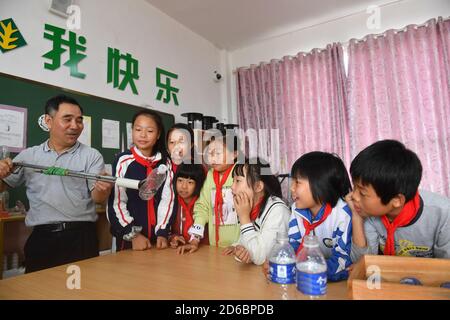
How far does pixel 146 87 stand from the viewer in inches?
104

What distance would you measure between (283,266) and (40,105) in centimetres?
182

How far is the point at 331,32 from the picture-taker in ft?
10.5

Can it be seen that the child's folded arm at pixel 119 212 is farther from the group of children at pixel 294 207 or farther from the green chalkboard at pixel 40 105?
the green chalkboard at pixel 40 105

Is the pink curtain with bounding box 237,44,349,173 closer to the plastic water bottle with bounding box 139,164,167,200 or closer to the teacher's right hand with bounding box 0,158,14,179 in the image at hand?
the plastic water bottle with bounding box 139,164,167,200

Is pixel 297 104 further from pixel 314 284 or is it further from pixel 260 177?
pixel 314 284

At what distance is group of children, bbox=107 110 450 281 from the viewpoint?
3.14 ft

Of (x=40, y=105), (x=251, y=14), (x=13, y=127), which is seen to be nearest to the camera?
(x=13, y=127)

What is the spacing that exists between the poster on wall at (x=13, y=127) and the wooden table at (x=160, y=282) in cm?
101

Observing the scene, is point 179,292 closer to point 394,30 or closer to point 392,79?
point 392,79

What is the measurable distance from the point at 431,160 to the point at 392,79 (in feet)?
2.88

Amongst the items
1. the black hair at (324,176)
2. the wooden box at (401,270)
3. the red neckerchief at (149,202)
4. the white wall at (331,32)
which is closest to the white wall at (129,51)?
the white wall at (331,32)

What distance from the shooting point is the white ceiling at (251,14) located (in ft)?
9.29

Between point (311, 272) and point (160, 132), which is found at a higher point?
point (160, 132)

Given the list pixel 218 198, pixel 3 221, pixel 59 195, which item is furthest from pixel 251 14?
pixel 3 221
